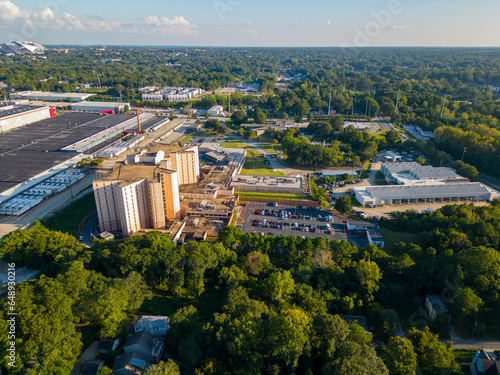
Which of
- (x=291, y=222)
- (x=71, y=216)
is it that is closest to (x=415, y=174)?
(x=291, y=222)

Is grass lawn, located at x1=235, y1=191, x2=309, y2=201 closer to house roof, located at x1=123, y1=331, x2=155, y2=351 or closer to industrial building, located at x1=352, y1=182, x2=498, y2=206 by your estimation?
industrial building, located at x1=352, y1=182, x2=498, y2=206

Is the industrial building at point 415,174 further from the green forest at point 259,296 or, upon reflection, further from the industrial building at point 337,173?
the green forest at point 259,296

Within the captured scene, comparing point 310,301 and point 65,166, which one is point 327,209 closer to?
point 310,301

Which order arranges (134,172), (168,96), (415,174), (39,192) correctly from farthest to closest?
(168,96), (415,174), (39,192), (134,172)

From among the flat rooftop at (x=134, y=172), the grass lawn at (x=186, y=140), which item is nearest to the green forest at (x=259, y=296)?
the flat rooftop at (x=134, y=172)

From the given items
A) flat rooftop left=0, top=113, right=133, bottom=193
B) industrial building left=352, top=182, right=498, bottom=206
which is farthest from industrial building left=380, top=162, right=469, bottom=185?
flat rooftop left=0, top=113, right=133, bottom=193

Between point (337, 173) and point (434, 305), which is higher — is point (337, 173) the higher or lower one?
the lower one

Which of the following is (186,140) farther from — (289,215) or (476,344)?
(476,344)
